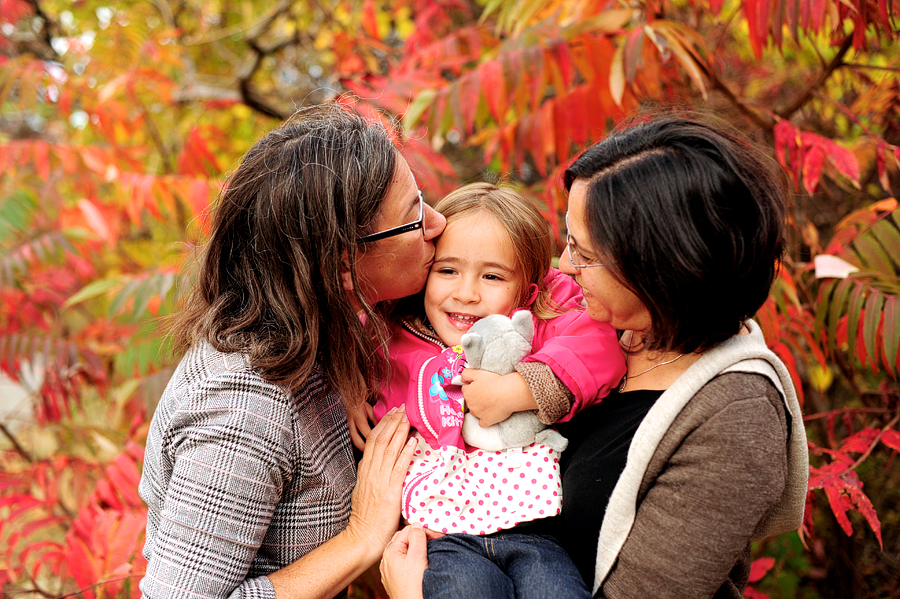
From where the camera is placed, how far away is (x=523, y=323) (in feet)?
6.40

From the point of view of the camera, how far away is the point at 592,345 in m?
1.84

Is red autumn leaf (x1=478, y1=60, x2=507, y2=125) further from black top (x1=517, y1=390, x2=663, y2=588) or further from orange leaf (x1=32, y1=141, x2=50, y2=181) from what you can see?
orange leaf (x1=32, y1=141, x2=50, y2=181)

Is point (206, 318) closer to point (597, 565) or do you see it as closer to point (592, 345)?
point (592, 345)

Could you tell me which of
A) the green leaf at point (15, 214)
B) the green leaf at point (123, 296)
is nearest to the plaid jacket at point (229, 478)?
the green leaf at point (123, 296)

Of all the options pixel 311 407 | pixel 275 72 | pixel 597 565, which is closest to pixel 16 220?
pixel 311 407

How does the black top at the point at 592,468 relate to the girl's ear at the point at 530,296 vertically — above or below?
below

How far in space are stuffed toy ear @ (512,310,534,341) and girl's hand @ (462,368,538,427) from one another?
0.48ft

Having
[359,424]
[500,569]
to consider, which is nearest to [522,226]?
[359,424]

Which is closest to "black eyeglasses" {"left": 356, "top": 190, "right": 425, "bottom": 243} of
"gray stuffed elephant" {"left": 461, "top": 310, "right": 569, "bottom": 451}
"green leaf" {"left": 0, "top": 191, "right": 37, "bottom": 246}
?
"gray stuffed elephant" {"left": 461, "top": 310, "right": 569, "bottom": 451}

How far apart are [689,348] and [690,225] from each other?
0.34 meters

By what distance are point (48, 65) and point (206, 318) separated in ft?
12.9

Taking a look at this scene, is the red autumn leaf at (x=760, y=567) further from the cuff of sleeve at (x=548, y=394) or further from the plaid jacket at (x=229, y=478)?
the plaid jacket at (x=229, y=478)

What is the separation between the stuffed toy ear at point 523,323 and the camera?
1.95m

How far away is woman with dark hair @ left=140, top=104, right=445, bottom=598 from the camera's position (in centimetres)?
163
